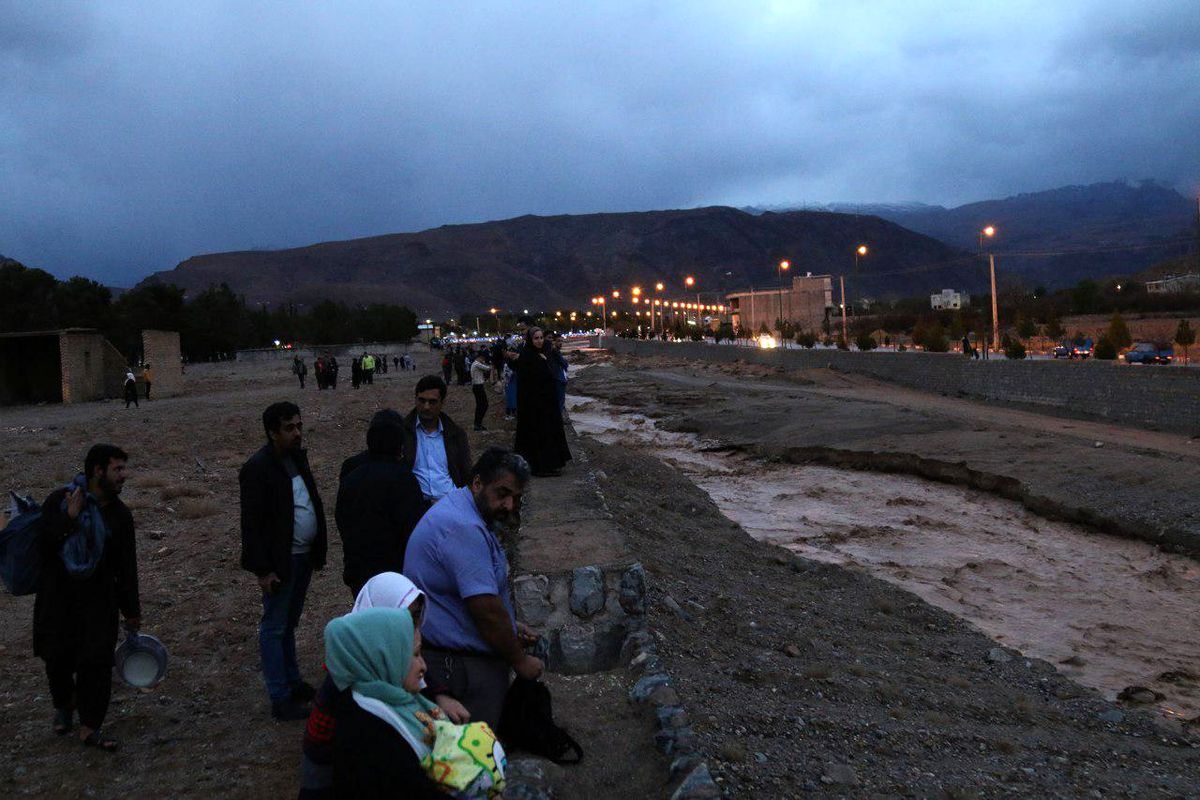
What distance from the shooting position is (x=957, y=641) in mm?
8094

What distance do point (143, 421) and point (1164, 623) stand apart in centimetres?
2136

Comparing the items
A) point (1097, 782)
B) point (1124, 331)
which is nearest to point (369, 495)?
point (1097, 782)

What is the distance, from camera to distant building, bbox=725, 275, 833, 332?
74875mm

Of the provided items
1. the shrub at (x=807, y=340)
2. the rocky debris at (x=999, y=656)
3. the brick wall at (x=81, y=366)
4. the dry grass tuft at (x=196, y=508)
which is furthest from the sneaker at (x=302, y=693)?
the shrub at (x=807, y=340)

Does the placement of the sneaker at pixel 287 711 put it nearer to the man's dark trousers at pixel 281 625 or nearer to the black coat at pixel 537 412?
the man's dark trousers at pixel 281 625

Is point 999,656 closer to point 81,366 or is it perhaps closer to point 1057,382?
point 1057,382

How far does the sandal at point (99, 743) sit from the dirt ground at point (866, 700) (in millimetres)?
2750

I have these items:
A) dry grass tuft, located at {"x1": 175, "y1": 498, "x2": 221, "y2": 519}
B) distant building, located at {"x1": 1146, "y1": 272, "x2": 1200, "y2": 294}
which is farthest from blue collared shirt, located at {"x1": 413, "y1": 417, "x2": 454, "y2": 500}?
distant building, located at {"x1": 1146, "y1": 272, "x2": 1200, "y2": 294}

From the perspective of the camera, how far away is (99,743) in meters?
4.52

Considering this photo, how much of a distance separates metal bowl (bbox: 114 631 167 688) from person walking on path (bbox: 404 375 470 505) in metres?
1.50

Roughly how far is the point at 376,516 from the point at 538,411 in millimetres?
4414

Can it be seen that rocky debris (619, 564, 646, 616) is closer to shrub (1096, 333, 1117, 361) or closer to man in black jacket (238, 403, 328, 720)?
man in black jacket (238, 403, 328, 720)

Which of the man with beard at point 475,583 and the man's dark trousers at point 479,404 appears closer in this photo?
the man with beard at point 475,583

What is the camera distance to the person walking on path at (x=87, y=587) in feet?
14.0
